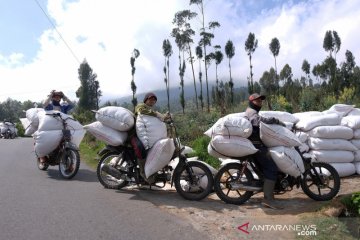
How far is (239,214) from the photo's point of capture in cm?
541

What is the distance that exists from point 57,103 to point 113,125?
3.14m

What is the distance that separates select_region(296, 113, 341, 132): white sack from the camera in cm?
776

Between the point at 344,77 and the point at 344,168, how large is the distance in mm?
58559

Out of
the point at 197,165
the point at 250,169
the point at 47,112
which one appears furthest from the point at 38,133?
→ the point at 250,169

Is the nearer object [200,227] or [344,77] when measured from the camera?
[200,227]

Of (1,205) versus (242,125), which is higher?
(242,125)

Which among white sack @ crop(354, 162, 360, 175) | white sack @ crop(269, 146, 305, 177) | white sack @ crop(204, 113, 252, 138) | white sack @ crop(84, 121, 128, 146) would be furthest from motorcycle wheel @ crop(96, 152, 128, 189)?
white sack @ crop(354, 162, 360, 175)

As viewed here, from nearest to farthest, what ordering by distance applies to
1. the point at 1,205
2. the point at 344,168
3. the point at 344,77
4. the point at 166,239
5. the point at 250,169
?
the point at 166,239 → the point at 1,205 → the point at 250,169 → the point at 344,168 → the point at 344,77

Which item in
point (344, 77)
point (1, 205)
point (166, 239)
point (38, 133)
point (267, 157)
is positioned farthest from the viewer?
point (344, 77)

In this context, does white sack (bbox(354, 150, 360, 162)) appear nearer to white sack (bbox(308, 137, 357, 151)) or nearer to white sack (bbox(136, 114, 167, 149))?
white sack (bbox(308, 137, 357, 151))

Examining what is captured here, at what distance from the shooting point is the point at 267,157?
19.4 feet

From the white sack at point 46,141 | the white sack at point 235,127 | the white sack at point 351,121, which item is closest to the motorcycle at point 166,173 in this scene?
the white sack at point 235,127

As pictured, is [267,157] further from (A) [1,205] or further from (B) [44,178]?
(B) [44,178]

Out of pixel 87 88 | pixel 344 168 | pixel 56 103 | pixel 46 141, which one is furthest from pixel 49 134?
pixel 87 88
